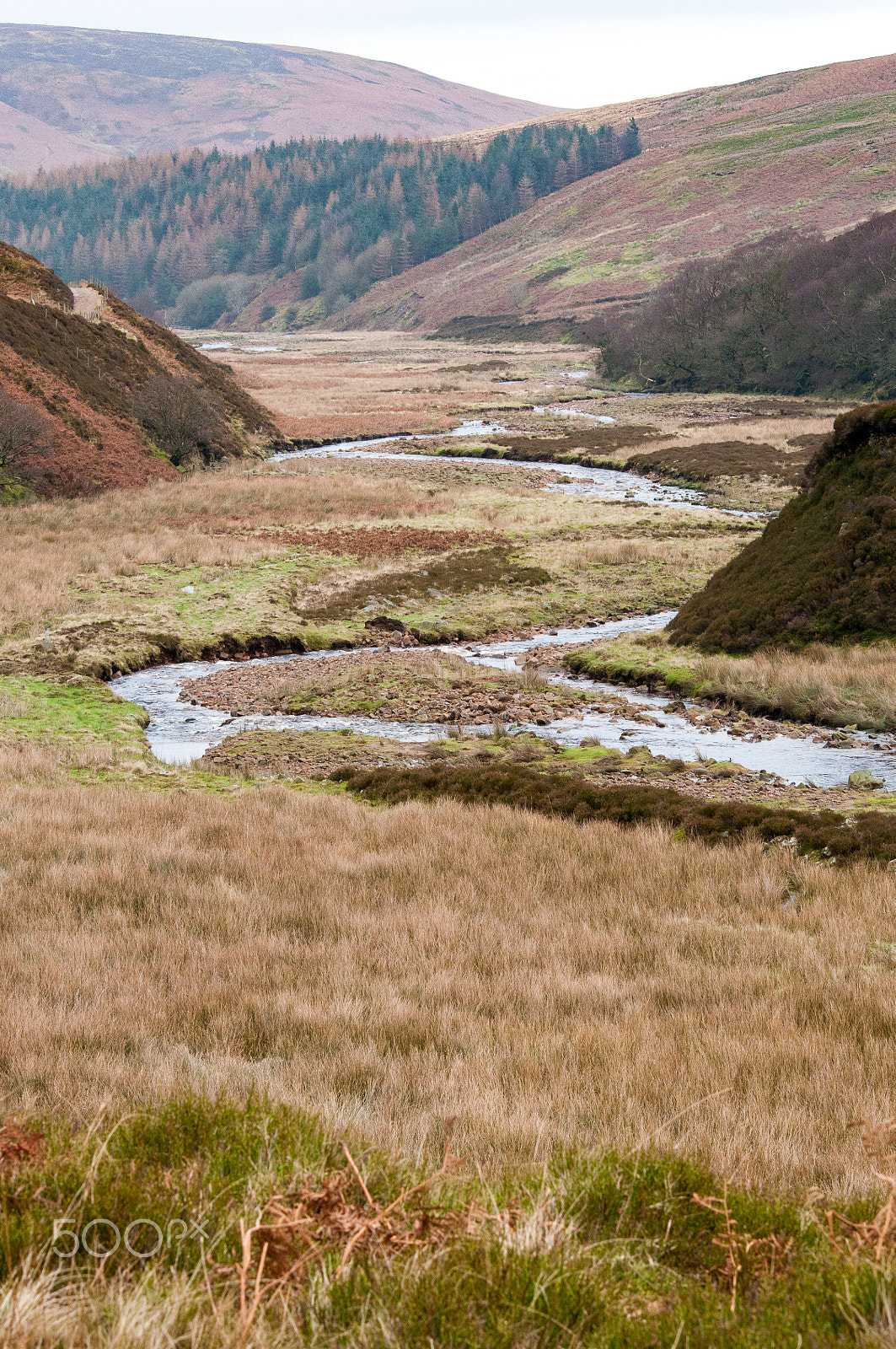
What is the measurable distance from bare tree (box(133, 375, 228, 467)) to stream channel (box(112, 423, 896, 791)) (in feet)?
84.8

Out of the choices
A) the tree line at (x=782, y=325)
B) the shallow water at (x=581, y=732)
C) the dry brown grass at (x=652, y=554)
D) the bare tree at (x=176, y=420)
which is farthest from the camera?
the tree line at (x=782, y=325)

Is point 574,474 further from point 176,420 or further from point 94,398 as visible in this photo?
point 94,398

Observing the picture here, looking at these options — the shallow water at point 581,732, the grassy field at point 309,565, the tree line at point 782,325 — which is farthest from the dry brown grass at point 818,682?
the tree line at point 782,325

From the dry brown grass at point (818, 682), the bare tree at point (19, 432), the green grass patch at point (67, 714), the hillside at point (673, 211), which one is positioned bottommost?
the green grass patch at point (67, 714)

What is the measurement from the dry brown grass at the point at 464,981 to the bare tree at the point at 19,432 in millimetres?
27720

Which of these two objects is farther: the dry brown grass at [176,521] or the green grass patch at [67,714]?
the dry brown grass at [176,521]

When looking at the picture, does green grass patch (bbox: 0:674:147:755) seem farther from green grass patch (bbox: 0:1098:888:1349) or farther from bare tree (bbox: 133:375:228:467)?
bare tree (bbox: 133:375:228:467)

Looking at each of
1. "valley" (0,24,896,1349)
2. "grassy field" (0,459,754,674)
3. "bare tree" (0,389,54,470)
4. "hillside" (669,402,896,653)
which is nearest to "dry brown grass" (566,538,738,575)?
"grassy field" (0,459,754,674)

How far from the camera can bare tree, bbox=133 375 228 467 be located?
44.0m

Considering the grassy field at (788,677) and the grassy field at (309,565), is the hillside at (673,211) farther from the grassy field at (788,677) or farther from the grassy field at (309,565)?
the grassy field at (788,677)

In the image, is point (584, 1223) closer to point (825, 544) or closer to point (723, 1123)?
point (723, 1123)

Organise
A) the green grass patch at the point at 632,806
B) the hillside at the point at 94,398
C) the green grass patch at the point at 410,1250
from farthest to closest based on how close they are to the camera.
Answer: the hillside at the point at 94,398 < the green grass patch at the point at 632,806 < the green grass patch at the point at 410,1250

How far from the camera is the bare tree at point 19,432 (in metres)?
34.2

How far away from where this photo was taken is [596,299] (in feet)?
464
